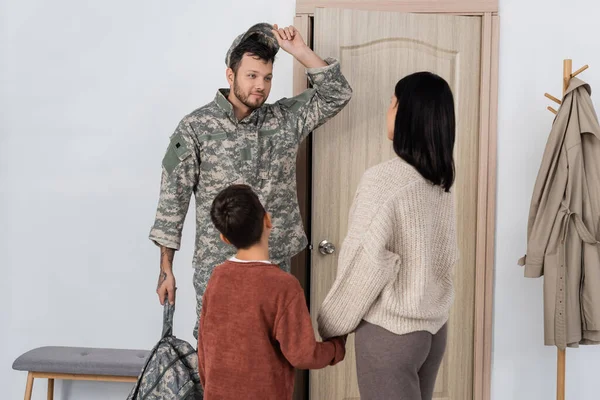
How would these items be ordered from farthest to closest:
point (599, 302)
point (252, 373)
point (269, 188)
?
point (599, 302)
point (269, 188)
point (252, 373)

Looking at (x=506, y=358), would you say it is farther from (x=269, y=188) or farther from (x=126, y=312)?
(x=126, y=312)

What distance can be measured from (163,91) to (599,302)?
80.0 inches

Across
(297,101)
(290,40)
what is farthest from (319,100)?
(290,40)

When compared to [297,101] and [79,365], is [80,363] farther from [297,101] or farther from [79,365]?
[297,101]

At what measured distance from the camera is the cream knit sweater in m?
1.94

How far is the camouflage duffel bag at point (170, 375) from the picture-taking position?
2.29m

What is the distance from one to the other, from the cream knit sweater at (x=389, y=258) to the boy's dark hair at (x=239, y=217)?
255 mm

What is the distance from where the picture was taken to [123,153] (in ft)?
10.8

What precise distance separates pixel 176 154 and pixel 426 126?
1073 mm

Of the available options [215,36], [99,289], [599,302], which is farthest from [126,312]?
[599,302]

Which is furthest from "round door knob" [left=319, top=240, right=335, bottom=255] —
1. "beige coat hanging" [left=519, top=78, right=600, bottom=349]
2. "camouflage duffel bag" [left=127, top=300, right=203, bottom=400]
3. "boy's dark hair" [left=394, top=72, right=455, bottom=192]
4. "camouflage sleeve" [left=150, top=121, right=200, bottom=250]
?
"boy's dark hair" [left=394, top=72, right=455, bottom=192]

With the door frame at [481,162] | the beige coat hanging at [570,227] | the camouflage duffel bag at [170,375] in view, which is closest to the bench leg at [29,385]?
the camouflage duffel bag at [170,375]

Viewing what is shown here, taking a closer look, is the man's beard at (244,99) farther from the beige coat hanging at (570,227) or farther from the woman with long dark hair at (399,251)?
the beige coat hanging at (570,227)

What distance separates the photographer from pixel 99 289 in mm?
3314
